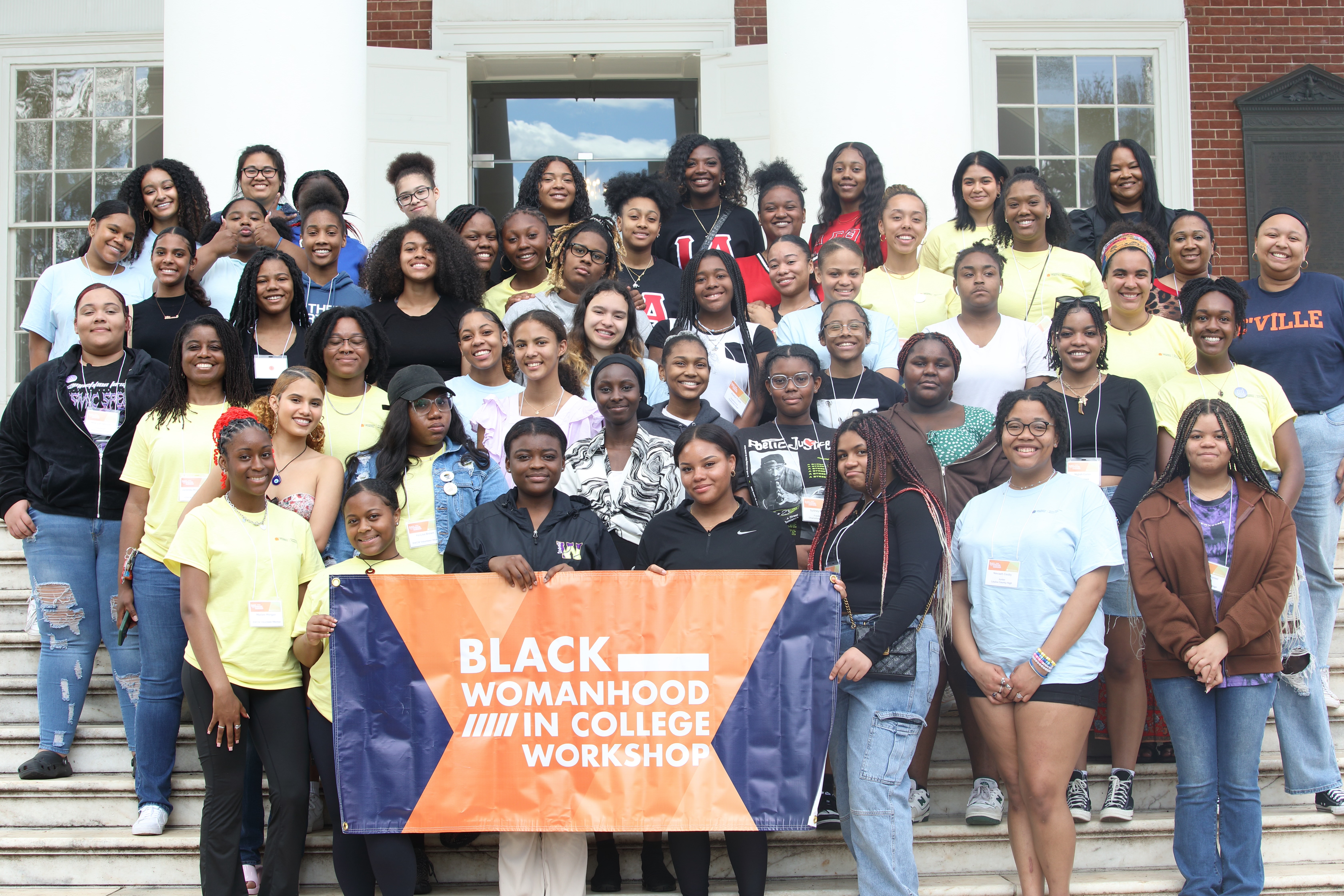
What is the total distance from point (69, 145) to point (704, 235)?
7.14 metres

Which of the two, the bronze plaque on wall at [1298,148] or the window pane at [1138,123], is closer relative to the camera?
the bronze plaque on wall at [1298,148]

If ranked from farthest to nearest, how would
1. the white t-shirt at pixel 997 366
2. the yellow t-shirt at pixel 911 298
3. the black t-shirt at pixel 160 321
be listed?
the yellow t-shirt at pixel 911 298 → the black t-shirt at pixel 160 321 → the white t-shirt at pixel 997 366

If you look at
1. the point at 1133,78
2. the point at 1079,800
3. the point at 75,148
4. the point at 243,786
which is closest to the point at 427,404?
the point at 243,786

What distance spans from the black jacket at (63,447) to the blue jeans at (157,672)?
58 cm

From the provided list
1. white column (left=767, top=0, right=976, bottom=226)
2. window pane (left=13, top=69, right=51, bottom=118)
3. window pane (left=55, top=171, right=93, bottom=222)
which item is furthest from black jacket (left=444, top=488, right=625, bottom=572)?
window pane (left=13, top=69, right=51, bottom=118)

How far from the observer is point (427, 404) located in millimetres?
4930

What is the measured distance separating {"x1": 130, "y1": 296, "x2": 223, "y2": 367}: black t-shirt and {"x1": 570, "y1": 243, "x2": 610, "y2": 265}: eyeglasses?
72.5 inches

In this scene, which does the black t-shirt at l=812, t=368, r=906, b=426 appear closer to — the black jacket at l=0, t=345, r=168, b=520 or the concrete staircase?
the concrete staircase

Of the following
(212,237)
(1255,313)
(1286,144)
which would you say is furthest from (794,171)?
(1286,144)

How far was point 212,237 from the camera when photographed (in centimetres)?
646

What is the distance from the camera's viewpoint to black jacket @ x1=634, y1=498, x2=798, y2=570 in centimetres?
441

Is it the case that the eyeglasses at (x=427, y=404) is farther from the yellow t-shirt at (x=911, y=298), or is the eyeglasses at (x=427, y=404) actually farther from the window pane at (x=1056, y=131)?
the window pane at (x=1056, y=131)

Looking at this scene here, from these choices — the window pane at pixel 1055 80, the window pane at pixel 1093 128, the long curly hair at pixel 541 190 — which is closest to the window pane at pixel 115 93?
the long curly hair at pixel 541 190

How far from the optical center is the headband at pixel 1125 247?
18.7 ft
